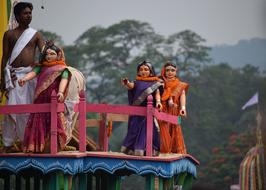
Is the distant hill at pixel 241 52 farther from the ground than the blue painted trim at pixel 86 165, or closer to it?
farther from the ground

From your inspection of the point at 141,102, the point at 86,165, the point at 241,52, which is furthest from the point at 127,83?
the point at 241,52

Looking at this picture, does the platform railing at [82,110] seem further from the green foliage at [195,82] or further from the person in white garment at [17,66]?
the green foliage at [195,82]

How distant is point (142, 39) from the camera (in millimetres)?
43906

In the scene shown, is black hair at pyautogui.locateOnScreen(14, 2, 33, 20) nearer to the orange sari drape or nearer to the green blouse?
the green blouse

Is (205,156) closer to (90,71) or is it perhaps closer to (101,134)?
(90,71)

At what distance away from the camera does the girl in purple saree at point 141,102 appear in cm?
1693

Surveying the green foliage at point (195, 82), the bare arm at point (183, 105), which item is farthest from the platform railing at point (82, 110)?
the green foliage at point (195, 82)

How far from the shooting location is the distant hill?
45406 millimetres

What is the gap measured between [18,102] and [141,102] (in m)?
1.51

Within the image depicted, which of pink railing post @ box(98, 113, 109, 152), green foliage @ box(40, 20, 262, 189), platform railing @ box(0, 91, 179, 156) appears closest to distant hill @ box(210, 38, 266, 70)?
green foliage @ box(40, 20, 262, 189)

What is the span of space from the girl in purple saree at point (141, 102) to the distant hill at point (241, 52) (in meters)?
27.7

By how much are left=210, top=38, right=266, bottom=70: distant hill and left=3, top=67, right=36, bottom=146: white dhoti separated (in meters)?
27.8

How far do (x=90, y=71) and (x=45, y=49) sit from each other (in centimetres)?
2638

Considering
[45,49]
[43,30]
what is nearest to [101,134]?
[45,49]
